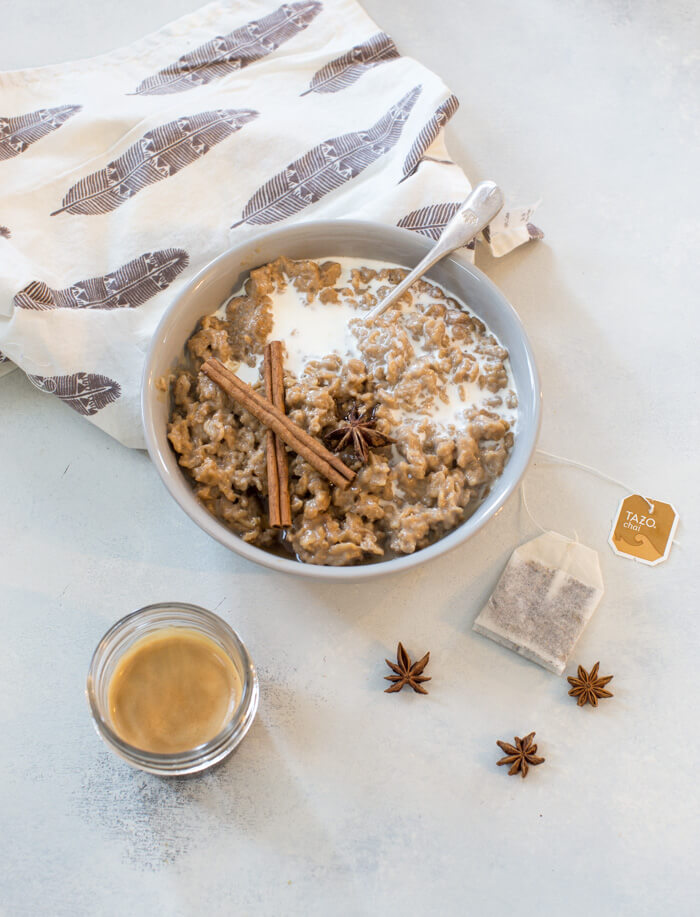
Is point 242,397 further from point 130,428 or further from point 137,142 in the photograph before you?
point 137,142

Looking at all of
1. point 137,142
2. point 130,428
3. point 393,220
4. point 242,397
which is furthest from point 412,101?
point 130,428

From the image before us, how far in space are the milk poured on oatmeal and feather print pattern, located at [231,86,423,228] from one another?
265mm

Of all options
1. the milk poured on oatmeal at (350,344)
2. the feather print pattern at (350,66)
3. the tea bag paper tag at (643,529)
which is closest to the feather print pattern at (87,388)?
the milk poured on oatmeal at (350,344)

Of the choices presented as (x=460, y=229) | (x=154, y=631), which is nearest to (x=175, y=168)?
(x=460, y=229)

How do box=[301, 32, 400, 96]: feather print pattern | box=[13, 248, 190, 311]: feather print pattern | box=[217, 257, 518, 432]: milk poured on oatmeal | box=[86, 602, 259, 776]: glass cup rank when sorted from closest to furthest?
box=[86, 602, 259, 776]: glass cup, box=[217, 257, 518, 432]: milk poured on oatmeal, box=[13, 248, 190, 311]: feather print pattern, box=[301, 32, 400, 96]: feather print pattern

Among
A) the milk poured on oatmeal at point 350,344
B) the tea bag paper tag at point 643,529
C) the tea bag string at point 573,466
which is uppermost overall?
the milk poured on oatmeal at point 350,344

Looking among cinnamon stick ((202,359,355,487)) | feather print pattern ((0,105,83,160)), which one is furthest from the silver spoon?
feather print pattern ((0,105,83,160))

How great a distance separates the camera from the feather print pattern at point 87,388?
1.75 m

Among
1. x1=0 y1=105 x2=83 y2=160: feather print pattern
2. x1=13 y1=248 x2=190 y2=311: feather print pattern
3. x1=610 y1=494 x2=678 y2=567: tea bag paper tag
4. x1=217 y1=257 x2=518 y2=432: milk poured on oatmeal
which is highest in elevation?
x1=0 y1=105 x2=83 y2=160: feather print pattern

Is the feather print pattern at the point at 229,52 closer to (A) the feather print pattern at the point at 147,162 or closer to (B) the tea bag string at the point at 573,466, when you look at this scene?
(A) the feather print pattern at the point at 147,162

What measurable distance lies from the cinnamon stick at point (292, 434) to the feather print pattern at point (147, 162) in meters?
0.58

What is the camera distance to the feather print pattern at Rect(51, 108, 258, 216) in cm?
186

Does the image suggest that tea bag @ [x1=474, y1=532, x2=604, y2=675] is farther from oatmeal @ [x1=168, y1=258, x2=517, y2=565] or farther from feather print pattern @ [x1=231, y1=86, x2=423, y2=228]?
feather print pattern @ [x1=231, y1=86, x2=423, y2=228]

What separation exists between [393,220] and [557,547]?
2.48ft
